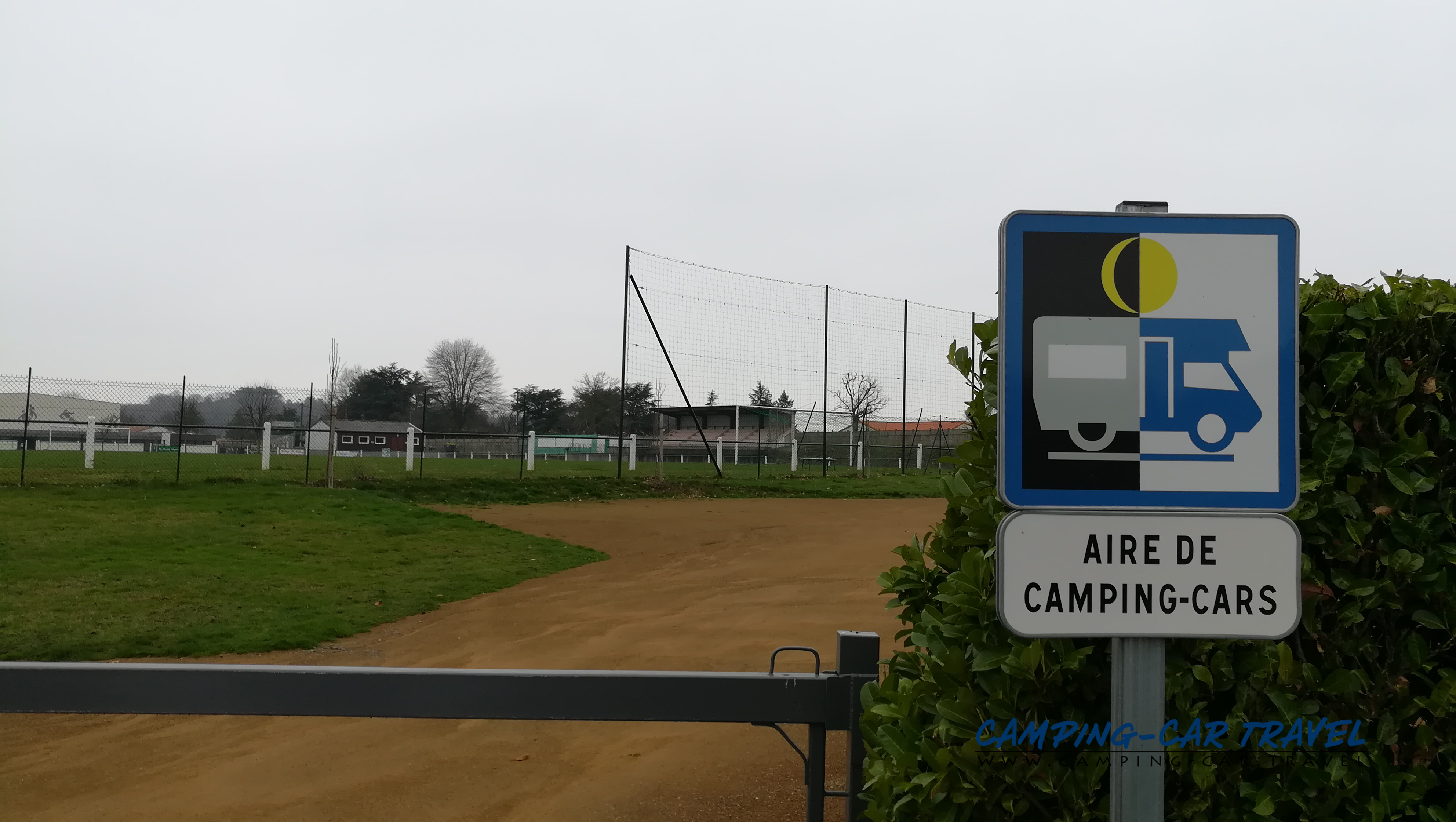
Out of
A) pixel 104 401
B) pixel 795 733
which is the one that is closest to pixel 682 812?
pixel 795 733

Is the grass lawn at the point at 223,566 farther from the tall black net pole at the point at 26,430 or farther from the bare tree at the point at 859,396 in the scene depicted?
the bare tree at the point at 859,396

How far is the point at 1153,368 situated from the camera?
1422 mm

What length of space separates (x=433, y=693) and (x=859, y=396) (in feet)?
92.3

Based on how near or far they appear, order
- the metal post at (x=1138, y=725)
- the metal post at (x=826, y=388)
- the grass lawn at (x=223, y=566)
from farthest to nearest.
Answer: the metal post at (x=826, y=388) < the grass lawn at (x=223, y=566) < the metal post at (x=1138, y=725)

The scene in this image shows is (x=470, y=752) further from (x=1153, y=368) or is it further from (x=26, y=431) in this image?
(x=26, y=431)

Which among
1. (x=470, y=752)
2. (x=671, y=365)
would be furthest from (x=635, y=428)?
(x=470, y=752)

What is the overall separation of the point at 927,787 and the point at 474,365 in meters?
56.6

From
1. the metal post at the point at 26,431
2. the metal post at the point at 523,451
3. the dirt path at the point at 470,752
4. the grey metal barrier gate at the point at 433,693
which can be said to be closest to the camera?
the grey metal barrier gate at the point at 433,693

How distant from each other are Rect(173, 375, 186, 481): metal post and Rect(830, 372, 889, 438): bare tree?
654 inches

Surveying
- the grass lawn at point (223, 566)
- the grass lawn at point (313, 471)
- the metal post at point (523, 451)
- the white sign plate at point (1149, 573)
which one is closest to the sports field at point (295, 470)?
the grass lawn at point (313, 471)

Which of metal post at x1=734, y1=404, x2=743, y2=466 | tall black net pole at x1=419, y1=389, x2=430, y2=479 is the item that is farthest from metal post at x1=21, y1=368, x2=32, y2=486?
metal post at x1=734, y1=404, x2=743, y2=466

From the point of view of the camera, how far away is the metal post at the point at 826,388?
27969 mm

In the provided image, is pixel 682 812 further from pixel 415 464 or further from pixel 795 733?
pixel 415 464

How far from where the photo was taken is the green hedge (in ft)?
6.21
